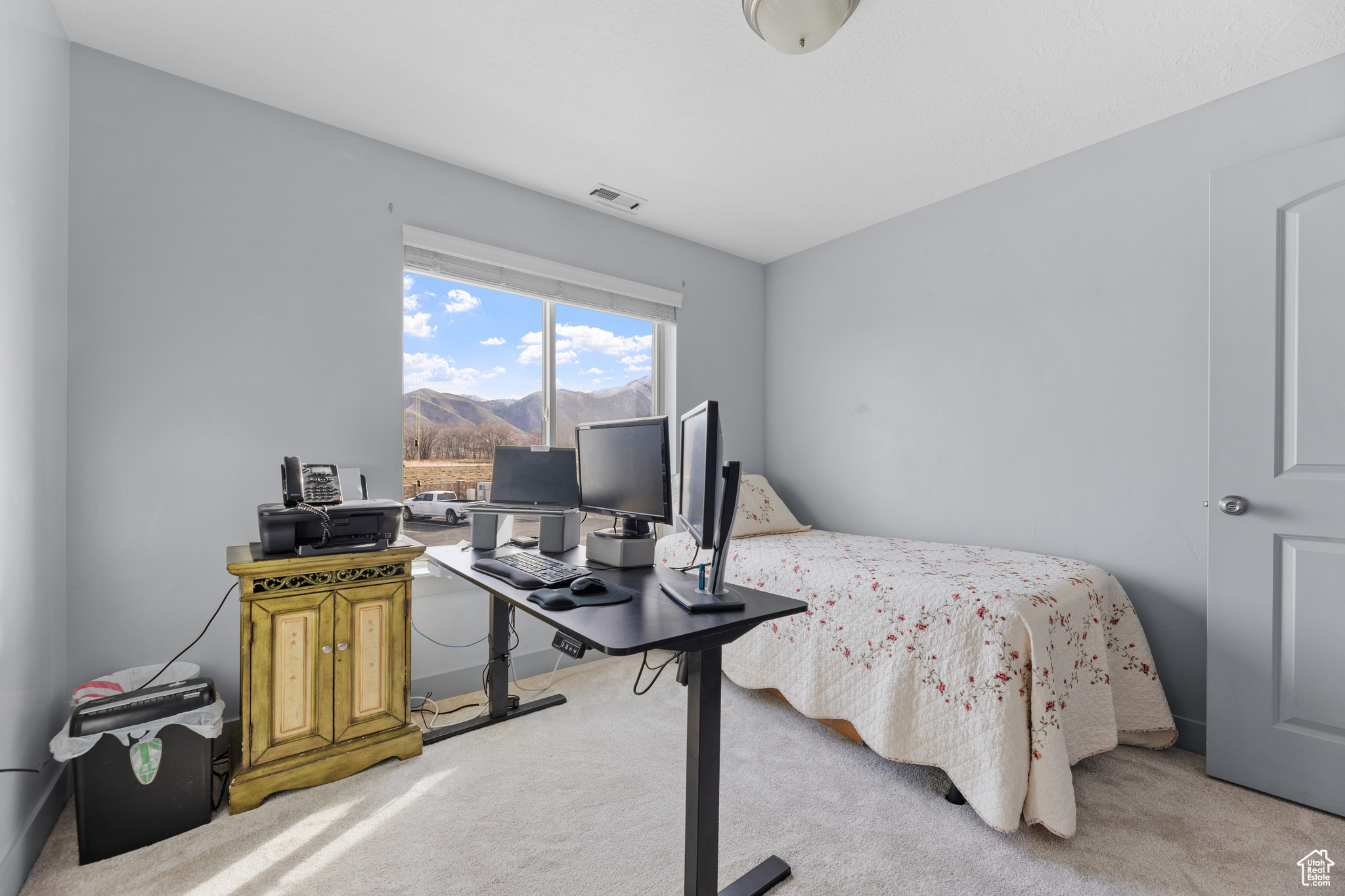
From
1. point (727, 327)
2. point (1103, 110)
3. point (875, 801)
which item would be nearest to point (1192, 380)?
point (1103, 110)

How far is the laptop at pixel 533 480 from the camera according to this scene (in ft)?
7.23

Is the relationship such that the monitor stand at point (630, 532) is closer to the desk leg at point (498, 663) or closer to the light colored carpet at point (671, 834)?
the desk leg at point (498, 663)

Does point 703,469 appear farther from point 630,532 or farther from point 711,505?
point 630,532

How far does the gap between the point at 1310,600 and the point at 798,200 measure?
8.43ft

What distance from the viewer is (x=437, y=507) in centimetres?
278

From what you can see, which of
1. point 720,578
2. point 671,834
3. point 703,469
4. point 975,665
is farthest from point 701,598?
point 975,665

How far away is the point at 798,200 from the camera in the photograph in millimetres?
3049

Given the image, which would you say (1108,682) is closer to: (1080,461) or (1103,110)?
(1080,461)

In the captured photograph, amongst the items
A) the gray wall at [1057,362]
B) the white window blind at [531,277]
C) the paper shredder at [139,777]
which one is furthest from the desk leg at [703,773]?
the white window blind at [531,277]

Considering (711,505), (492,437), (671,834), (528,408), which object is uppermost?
(528,408)

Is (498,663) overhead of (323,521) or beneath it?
beneath

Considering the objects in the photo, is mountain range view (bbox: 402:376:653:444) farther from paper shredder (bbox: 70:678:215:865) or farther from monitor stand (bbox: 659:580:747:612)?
paper shredder (bbox: 70:678:215:865)

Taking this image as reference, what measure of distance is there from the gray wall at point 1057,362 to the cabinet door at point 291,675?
2.74m

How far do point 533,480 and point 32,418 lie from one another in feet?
4.69
